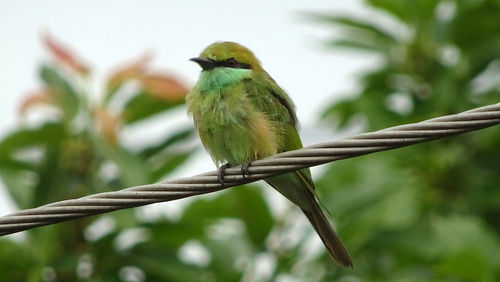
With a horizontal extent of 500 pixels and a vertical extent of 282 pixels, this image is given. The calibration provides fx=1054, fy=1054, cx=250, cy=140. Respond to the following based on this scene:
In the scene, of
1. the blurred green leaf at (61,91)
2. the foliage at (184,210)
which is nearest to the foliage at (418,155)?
the foliage at (184,210)

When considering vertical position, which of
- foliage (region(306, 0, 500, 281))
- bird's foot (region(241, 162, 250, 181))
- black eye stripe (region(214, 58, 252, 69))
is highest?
black eye stripe (region(214, 58, 252, 69))

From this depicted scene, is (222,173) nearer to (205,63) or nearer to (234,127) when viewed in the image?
(234,127)

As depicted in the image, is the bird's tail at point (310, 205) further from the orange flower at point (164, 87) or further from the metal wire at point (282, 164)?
the orange flower at point (164, 87)

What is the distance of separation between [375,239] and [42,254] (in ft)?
6.31

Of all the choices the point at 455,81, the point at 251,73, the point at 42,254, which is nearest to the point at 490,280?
the point at 251,73

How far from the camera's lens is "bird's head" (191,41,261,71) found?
5043mm

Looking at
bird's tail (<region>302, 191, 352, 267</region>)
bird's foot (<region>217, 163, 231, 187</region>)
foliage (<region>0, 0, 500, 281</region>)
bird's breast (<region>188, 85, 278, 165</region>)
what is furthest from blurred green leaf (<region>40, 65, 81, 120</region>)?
bird's tail (<region>302, 191, 352, 267</region>)

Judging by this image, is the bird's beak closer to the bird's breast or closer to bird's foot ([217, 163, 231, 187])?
the bird's breast

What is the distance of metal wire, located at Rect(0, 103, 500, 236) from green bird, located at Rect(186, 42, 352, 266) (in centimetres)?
96

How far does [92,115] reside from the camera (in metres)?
6.14

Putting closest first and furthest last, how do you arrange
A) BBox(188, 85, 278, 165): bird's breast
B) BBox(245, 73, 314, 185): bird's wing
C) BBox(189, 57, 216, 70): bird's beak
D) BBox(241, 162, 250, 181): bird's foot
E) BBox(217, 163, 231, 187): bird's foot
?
BBox(217, 163, 231, 187): bird's foot, BBox(241, 162, 250, 181): bird's foot, BBox(188, 85, 278, 165): bird's breast, BBox(245, 73, 314, 185): bird's wing, BBox(189, 57, 216, 70): bird's beak

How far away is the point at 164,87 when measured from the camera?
6.00m

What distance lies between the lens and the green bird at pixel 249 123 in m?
4.78

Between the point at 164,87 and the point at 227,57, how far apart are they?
991mm
